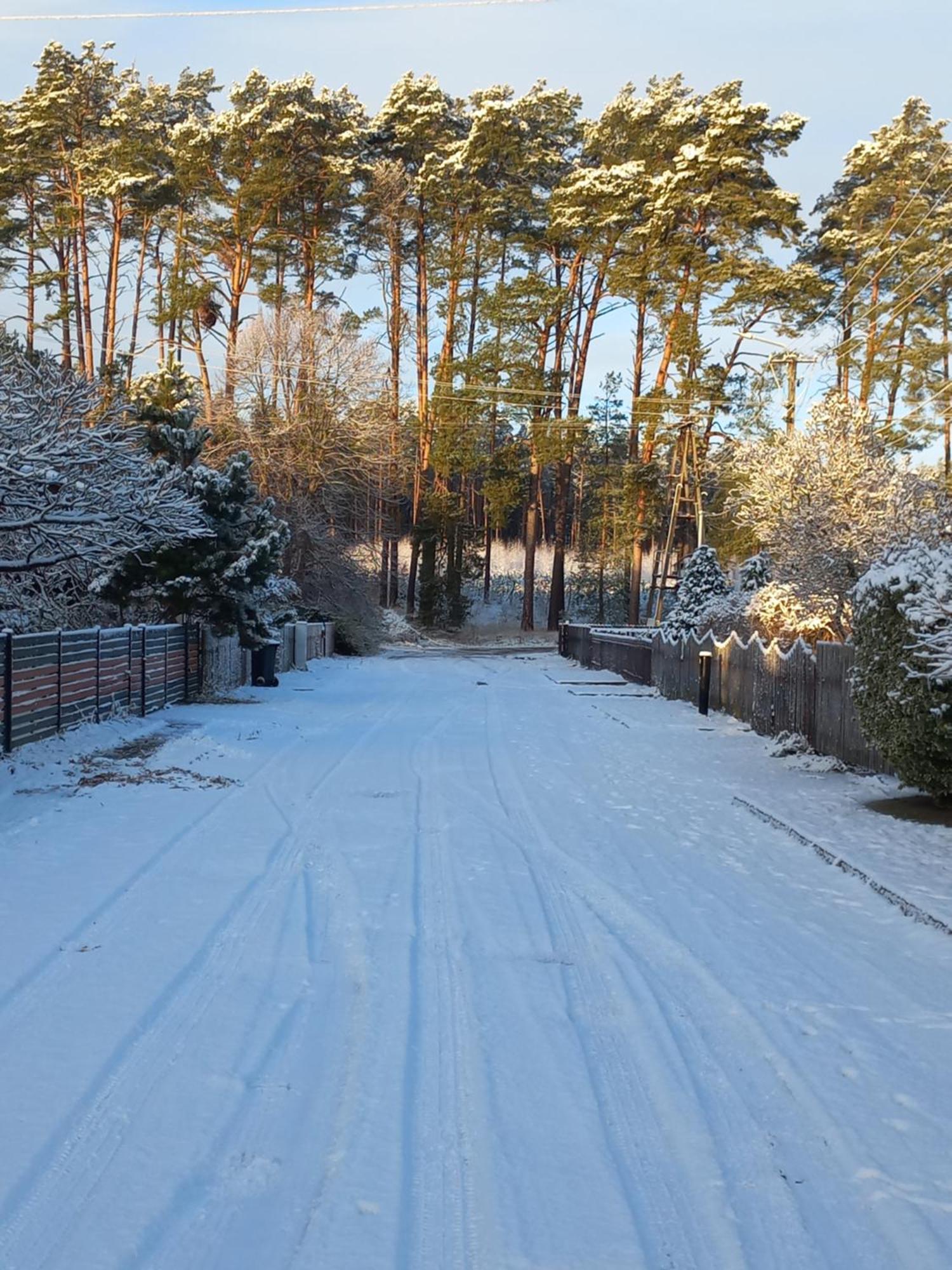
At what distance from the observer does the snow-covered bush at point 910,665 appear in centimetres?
948

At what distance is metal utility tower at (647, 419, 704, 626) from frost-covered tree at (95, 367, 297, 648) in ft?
50.5

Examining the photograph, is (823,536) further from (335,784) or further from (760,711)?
(335,784)

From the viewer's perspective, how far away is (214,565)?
20.7 m

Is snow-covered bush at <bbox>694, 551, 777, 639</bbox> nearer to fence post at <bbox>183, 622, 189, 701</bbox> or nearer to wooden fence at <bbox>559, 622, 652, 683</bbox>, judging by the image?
wooden fence at <bbox>559, 622, 652, 683</bbox>

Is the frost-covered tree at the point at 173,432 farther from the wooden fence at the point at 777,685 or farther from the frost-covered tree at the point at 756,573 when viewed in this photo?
the frost-covered tree at the point at 756,573

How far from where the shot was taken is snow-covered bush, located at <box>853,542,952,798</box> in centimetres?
948

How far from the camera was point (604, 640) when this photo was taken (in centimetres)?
3391

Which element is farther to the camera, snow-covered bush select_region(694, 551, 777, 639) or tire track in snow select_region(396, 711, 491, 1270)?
snow-covered bush select_region(694, 551, 777, 639)

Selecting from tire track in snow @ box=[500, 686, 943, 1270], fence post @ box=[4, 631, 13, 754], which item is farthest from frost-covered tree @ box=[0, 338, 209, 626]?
tire track in snow @ box=[500, 686, 943, 1270]

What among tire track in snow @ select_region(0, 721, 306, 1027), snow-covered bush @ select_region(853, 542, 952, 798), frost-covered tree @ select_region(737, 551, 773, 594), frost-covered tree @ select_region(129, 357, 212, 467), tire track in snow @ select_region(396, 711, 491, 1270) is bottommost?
tire track in snow @ select_region(0, 721, 306, 1027)

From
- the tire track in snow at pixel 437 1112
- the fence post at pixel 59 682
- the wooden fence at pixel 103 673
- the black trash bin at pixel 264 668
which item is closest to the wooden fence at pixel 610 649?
the black trash bin at pixel 264 668

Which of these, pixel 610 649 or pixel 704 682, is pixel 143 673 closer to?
pixel 704 682

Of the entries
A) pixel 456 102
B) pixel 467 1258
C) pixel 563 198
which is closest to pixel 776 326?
pixel 563 198

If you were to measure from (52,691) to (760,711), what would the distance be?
34.2ft
